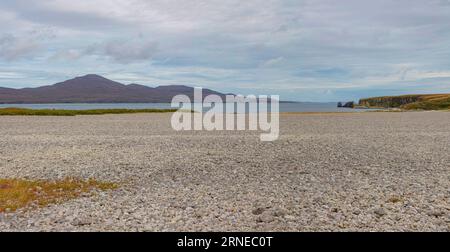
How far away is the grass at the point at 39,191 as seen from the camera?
1030 centimetres

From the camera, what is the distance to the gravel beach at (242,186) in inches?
352

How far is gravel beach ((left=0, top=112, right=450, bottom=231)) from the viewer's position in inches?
352

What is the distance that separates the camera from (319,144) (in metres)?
24.0

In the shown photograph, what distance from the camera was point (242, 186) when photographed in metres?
12.6

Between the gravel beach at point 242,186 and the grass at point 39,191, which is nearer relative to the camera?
the gravel beach at point 242,186

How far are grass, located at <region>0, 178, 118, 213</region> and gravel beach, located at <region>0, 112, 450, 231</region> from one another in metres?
0.53

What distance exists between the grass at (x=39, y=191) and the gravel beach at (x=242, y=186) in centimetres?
53

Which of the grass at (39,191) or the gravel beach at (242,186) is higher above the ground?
the grass at (39,191)

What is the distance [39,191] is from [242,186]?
6.08m

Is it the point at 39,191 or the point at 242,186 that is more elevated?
the point at 39,191

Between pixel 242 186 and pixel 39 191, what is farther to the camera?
pixel 242 186
